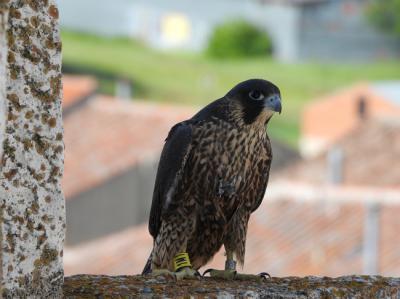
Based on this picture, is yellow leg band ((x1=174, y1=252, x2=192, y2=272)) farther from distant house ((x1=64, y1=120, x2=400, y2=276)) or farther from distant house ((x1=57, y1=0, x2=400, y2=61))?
distant house ((x1=57, y1=0, x2=400, y2=61))

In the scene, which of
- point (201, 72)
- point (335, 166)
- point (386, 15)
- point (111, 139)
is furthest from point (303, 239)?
point (386, 15)

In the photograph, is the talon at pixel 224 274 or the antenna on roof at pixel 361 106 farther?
the antenna on roof at pixel 361 106

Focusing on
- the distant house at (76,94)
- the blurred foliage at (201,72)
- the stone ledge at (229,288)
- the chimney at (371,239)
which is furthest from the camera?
the blurred foliage at (201,72)

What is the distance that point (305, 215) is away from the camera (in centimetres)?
2273

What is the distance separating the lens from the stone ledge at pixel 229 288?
390 cm

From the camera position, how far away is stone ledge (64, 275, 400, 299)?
390 cm

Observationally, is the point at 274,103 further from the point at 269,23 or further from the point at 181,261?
the point at 269,23

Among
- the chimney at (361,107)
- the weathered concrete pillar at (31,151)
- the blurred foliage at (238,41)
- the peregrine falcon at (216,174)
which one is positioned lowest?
the weathered concrete pillar at (31,151)

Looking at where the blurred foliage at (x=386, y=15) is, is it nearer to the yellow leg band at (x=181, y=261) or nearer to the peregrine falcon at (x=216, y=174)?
the peregrine falcon at (x=216, y=174)

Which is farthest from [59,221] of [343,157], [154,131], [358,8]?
[358,8]

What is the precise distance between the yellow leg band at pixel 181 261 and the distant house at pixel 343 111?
29.0 m

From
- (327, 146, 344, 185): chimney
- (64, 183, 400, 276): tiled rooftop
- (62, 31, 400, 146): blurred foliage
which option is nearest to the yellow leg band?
(64, 183, 400, 276): tiled rooftop

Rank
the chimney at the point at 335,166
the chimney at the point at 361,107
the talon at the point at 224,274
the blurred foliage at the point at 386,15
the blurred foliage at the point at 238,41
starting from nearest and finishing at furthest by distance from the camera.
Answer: the talon at the point at 224,274 < the chimney at the point at 335,166 < the chimney at the point at 361,107 < the blurred foliage at the point at 386,15 < the blurred foliage at the point at 238,41

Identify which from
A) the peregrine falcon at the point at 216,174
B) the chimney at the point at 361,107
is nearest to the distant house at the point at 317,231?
the chimney at the point at 361,107
